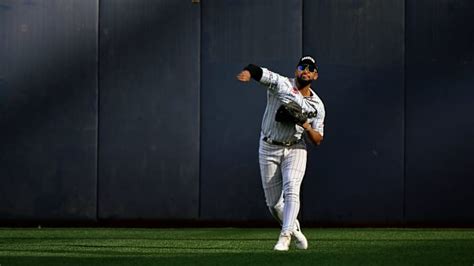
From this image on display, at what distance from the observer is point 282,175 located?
1064 centimetres

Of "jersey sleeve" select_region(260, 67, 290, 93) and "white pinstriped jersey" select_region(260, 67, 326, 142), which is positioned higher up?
"jersey sleeve" select_region(260, 67, 290, 93)

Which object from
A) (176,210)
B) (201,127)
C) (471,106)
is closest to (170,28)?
(201,127)

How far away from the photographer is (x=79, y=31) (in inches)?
578

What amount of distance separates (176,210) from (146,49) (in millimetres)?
2197

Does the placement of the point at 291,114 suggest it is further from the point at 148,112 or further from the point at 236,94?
the point at 148,112

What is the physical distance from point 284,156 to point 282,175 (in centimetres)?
19

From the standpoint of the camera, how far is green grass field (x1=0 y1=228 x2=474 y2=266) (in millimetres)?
9586

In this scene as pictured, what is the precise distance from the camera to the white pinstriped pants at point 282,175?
10367 millimetres

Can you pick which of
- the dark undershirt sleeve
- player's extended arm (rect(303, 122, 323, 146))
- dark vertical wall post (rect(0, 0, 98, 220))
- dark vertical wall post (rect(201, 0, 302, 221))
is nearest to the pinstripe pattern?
player's extended arm (rect(303, 122, 323, 146))

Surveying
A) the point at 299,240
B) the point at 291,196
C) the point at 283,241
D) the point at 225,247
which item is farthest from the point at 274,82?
the point at 225,247

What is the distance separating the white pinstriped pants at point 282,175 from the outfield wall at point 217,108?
3.89 meters

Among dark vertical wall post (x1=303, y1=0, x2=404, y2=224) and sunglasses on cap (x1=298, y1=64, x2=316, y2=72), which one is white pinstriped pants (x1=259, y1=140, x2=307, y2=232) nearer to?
sunglasses on cap (x1=298, y1=64, x2=316, y2=72)

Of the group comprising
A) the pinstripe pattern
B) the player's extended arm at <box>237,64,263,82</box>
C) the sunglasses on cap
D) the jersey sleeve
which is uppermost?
the sunglasses on cap

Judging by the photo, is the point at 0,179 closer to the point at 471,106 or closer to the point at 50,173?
the point at 50,173
